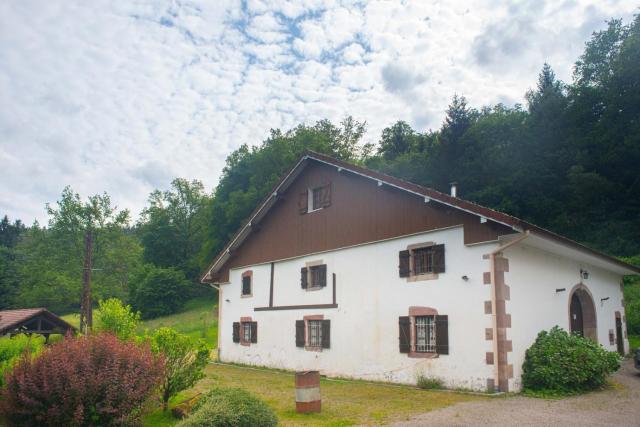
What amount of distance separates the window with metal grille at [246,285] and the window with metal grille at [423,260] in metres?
9.34

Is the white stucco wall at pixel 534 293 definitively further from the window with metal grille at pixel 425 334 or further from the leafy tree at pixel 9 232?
the leafy tree at pixel 9 232

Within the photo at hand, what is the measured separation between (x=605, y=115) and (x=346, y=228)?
27263 millimetres

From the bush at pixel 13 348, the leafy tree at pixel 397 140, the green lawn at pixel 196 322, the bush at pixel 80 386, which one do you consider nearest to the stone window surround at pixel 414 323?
the bush at pixel 80 386

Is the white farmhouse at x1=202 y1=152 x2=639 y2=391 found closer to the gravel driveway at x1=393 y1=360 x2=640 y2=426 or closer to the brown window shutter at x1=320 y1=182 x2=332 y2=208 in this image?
the brown window shutter at x1=320 y1=182 x2=332 y2=208

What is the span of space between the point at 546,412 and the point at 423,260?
18.1ft

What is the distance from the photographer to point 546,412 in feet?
33.1

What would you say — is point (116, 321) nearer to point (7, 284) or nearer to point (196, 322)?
point (196, 322)

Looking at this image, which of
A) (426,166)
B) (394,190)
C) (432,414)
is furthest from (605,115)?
(432,414)

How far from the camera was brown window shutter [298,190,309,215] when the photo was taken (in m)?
19.2

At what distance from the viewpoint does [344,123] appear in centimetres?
5503

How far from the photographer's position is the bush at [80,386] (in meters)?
8.32

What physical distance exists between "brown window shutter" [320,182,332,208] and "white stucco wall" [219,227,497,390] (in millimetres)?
1737

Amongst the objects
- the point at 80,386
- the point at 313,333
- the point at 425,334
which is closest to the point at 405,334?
the point at 425,334

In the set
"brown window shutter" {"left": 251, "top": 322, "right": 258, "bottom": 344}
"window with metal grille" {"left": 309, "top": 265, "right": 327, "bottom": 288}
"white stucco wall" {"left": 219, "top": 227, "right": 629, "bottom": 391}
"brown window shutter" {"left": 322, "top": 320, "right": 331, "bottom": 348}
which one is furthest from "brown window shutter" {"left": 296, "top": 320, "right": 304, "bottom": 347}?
"brown window shutter" {"left": 251, "top": 322, "right": 258, "bottom": 344}
